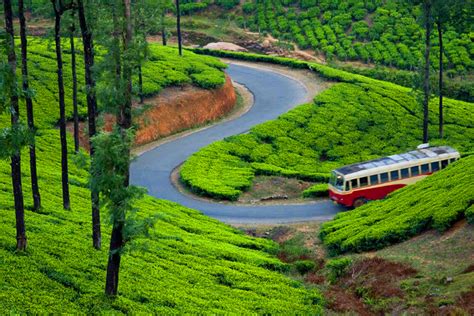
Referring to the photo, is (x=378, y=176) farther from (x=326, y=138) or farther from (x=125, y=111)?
(x=125, y=111)

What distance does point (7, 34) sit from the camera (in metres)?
20.0

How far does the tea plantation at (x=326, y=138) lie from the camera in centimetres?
4253

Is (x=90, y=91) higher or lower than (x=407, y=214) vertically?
higher

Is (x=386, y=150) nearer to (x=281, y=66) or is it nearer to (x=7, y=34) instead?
(x=281, y=66)

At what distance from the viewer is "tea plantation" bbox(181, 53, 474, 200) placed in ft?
140

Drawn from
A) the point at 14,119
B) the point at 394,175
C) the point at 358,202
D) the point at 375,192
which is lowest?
the point at 358,202

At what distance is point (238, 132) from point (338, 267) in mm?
24650

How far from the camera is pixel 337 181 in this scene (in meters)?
36.8

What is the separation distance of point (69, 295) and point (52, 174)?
16561mm

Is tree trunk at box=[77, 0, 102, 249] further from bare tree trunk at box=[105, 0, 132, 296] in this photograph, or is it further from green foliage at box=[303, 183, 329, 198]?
green foliage at box=[303, 183, 329, 198]

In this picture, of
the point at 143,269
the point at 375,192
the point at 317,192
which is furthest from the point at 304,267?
the point at 317,192

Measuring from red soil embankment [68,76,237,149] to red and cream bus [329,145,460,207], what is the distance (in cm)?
1621

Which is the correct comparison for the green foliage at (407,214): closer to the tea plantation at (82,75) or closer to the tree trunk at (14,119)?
the tree trunk at (14,119)

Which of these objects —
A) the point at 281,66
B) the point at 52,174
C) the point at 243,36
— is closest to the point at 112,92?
the point at 52,174
